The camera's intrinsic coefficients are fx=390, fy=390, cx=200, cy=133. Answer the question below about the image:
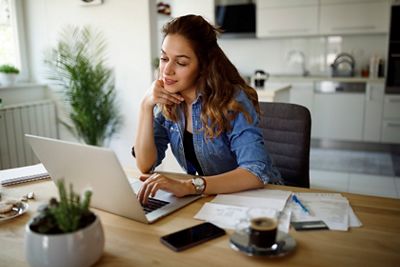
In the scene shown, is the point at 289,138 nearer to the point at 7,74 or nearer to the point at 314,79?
the point at 7,74

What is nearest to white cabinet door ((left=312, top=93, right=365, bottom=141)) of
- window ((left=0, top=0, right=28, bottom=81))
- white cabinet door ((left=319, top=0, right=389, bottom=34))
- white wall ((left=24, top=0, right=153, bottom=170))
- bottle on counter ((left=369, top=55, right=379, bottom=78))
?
bottle on counter ((left=369, top=55, right=379, bottom=78))

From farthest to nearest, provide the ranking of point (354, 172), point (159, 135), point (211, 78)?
1. point (354, 172)
2. point (159, 135)
3. point (211, 78)

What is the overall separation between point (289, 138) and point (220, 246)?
2.87 ft

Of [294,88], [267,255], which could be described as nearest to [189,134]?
[267,255]

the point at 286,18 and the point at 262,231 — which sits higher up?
the point at 286,18

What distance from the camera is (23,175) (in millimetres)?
1394

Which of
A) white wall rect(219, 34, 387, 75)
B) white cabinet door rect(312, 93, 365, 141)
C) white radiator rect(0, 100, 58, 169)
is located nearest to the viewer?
white radiator rect(0, 100, 58, 169)

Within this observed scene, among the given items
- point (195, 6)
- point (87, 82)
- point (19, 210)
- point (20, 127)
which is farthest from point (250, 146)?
point (195, 6)

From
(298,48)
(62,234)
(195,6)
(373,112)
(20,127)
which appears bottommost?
(373,112)

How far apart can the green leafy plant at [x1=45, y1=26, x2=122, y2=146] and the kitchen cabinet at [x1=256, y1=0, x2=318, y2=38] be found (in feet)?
8.41

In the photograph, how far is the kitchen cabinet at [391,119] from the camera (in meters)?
4.50

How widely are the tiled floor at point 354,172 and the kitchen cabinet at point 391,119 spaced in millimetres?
210

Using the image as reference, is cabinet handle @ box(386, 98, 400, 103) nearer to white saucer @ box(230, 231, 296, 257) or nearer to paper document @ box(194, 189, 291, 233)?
paper document @ box(194, 189, 291, 233)

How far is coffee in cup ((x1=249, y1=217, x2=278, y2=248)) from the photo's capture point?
2.67ft
